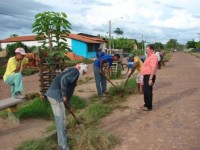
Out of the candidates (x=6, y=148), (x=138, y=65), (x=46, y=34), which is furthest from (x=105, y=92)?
(x=6, y=148)

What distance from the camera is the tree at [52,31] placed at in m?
7.46

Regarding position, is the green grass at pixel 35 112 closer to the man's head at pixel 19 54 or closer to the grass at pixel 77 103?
the grass at pixel 77 103

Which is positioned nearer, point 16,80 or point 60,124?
point 60,124

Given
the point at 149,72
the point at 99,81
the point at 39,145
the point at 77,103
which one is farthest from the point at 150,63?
the point at 39,145

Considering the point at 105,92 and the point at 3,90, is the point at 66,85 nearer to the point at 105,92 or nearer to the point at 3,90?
the point at 105,92

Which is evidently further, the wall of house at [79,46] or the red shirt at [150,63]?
the wall of house at [79,46]

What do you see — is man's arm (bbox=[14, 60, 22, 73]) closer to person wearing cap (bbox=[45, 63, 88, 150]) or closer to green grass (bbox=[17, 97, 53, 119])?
green grass (bbox=[17, 97, 53, 119])

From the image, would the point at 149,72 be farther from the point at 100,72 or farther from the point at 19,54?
the point at 19,54

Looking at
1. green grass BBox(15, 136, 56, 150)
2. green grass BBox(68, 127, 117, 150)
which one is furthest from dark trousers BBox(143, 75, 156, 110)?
green grass BBox(15, 136, 56, 150)

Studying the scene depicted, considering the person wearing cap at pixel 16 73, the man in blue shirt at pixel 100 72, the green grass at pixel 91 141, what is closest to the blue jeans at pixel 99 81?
the man in blue shirt at pixel 100 72

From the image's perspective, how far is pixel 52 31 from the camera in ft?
25.2

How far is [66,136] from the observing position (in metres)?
5.00

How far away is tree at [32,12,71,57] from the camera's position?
24.5 feet

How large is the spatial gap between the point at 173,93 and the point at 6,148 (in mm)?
6357
